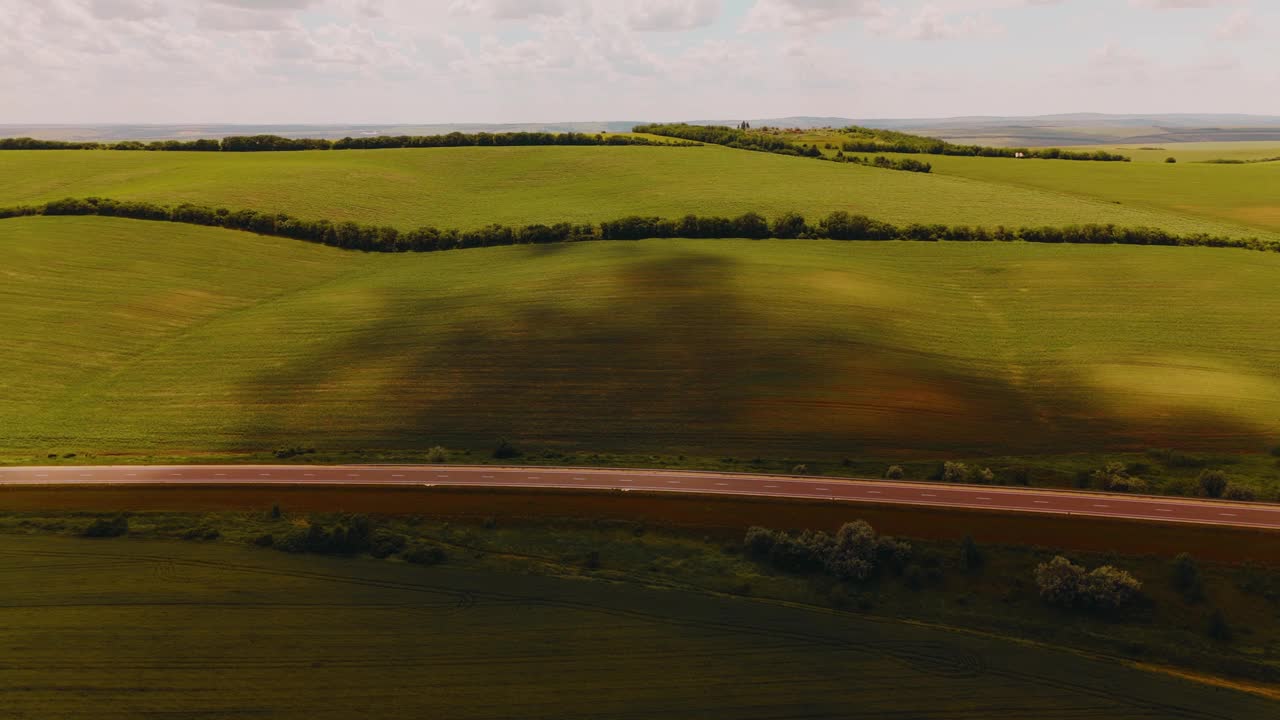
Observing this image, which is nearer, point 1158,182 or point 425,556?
point 425,556

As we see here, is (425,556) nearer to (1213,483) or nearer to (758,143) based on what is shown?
(1213,483)

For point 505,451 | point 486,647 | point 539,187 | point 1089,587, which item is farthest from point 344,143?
point 1089,587

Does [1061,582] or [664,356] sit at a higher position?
[664,356]

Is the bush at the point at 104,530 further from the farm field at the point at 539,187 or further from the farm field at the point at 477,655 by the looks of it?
the farm field at the point at 539,187

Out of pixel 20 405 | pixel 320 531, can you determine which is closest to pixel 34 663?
pixel 320 531

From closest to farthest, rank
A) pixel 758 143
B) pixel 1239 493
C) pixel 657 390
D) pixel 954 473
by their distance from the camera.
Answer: pixel 1239 493 → pixel 954 473 → pixel 657 390 → pixel 758 143

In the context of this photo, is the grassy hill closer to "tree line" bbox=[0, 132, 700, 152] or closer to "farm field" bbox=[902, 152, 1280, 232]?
"farm field" bbox=[902, 152, 1280, 232]
